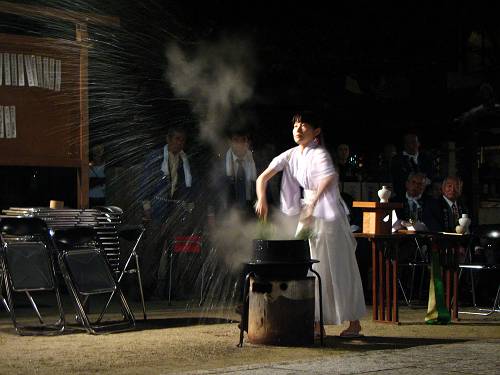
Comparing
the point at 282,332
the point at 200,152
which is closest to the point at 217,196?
the point at 200,152

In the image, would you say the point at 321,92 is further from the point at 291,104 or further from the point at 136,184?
the point at 136,184

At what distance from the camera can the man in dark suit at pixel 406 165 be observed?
539 inches

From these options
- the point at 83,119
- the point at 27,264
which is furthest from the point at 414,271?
the point at 27,264

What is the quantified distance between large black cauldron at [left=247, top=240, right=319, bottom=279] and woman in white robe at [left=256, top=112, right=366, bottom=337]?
1.81ft

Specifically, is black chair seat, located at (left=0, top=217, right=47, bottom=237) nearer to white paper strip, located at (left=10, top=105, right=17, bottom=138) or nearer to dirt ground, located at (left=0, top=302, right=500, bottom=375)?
dirt ground, located at (left=0, top=302, right=500, bottom=375)

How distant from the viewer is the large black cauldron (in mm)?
8375

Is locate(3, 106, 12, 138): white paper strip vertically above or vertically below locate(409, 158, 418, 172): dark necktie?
above

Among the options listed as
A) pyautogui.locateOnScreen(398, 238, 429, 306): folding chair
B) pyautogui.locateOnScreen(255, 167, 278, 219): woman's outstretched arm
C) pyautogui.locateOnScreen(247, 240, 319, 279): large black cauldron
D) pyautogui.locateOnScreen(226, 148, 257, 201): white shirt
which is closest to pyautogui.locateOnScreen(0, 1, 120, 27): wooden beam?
pyautogui.locateOnScreen(226, 148, 257, 201): white shirt

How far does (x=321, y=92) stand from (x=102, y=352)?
900 cm

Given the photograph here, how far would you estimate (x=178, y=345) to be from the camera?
8578 mm

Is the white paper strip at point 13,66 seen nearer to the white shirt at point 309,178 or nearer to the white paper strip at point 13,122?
the white paper strip at point 13,122

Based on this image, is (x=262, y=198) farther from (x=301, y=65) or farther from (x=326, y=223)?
(x=301, y=65)

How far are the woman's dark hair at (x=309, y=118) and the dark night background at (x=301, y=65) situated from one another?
5.17 meters

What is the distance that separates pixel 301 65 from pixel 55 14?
5.76 metres
